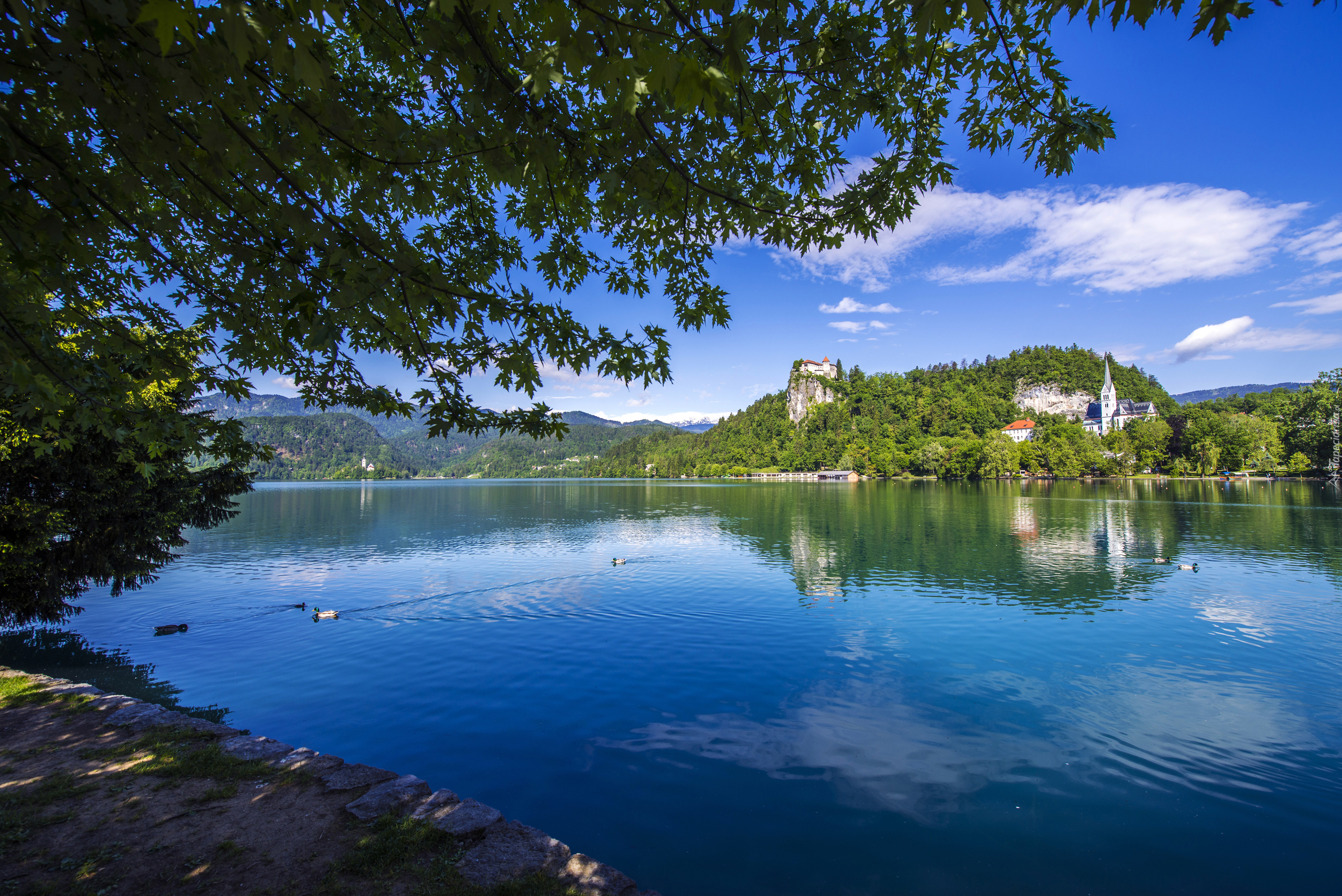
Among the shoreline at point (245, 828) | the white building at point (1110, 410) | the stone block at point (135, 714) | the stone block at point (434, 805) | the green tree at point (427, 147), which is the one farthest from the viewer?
the white building at point (1110, 410)

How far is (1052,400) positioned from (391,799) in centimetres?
21301

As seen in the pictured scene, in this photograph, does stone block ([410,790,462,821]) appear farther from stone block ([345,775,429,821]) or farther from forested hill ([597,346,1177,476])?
forested hill ([597,346,1177,476])

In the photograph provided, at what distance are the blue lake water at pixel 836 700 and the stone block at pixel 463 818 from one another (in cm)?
156

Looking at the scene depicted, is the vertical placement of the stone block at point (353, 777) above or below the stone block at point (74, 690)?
below

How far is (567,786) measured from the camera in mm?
8016

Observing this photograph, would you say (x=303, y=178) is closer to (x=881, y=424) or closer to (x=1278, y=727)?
(x=1278, y=727)

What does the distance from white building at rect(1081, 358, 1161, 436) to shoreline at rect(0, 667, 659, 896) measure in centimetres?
17418

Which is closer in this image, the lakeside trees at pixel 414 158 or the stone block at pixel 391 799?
the lakeside trees at pixel 414 158

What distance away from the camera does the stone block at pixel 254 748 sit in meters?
7.11

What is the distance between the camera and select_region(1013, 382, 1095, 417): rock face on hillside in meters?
172

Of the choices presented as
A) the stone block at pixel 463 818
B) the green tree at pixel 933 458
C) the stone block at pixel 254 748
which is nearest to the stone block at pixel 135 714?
the stone block at pixel 254 748

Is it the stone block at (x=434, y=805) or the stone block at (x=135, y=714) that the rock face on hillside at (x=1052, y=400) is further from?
the stone block at (x=135, y=714)

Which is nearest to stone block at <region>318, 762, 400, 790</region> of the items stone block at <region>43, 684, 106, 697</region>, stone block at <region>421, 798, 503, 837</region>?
stone block at <region>421, 798, 503, 837</region>

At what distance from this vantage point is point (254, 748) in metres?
7.33
